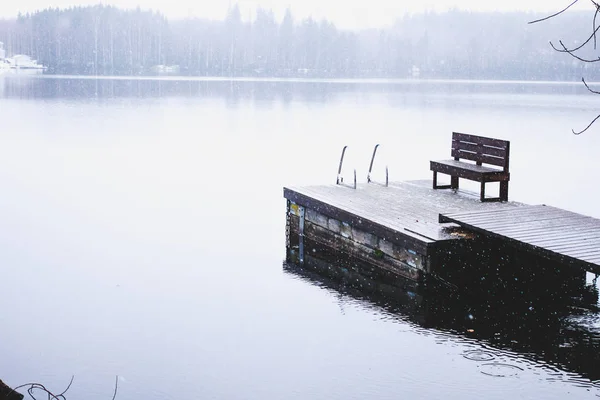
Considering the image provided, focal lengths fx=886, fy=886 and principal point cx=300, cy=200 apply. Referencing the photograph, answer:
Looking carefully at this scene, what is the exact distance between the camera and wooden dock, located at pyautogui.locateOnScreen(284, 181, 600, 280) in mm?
9102

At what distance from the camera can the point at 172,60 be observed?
197750 mm

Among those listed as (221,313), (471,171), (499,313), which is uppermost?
(471,171)

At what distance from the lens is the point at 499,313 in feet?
29.9

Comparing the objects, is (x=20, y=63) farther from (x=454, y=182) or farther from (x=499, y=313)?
(x=499, y=313)

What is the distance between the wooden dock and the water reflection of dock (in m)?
0.31

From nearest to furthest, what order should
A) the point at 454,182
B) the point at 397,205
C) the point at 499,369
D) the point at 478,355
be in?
the point at 499,369 < the point at 478,355 < the point at 397,205 < the point at 454,182

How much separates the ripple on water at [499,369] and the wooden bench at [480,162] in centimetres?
420

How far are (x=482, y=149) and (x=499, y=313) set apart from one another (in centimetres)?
356

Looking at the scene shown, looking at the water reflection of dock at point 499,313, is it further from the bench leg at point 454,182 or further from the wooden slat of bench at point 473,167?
the bench leg at point 454,182

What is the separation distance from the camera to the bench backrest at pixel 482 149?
11.6 m

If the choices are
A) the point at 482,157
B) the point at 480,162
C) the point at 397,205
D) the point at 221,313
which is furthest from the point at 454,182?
the point at 221,313

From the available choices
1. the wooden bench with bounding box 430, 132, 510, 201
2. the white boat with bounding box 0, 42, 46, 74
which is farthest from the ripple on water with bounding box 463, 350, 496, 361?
the white boat with bounding box 0, 42, 46, 74

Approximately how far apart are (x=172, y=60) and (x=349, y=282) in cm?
19218

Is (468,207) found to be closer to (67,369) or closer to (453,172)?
(453,172)
